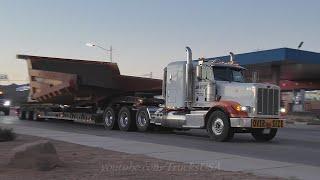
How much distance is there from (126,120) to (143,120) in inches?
42.7

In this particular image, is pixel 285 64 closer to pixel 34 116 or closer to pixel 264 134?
pixel 34 116

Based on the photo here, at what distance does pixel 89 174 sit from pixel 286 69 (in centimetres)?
4455

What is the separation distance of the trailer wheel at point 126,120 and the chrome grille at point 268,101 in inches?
274

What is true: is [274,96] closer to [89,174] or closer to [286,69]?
[89,174]

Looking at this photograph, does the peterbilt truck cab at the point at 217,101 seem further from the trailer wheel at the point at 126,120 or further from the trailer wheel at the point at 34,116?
the trailer wheel at the point at 34,116

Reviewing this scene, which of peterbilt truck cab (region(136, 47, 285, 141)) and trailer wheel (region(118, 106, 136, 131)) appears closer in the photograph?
peterbilt truck cab (region(136, 47, 285, 141))

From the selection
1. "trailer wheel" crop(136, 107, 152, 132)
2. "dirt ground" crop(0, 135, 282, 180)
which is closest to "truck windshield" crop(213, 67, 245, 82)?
"trailer wheel" crop(136, 107, 152, 132)

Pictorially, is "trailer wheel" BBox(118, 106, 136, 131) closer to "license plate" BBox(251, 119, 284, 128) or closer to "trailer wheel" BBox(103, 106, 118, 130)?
"trailer wheel" BBox(103, 106, 118, 130)

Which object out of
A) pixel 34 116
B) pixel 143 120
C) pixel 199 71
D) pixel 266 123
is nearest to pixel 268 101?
pixel 266 123

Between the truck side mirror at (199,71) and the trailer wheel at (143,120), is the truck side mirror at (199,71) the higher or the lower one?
the higher one

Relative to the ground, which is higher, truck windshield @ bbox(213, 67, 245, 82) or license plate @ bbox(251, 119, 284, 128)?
truck windshield @ bbox(213, 67, 245, 82)

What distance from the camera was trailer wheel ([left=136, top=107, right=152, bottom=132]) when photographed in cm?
2362

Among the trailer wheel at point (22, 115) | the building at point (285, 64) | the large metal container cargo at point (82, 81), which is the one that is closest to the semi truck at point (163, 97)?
the large metal container cargo at point (82, 81)

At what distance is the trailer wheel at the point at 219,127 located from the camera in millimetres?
19094
